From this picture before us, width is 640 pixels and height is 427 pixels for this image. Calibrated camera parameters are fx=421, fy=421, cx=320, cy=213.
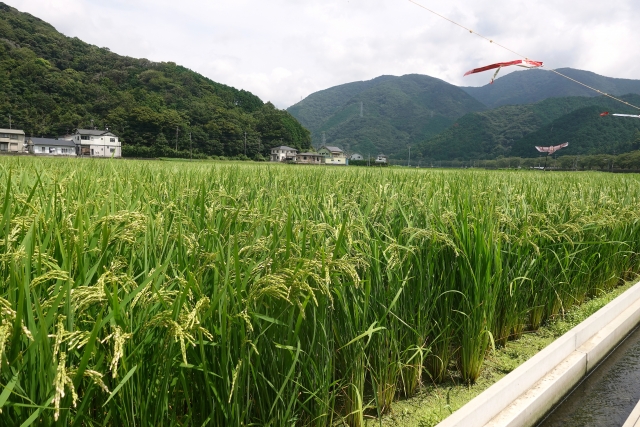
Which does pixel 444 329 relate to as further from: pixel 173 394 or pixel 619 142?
pixel 619 142

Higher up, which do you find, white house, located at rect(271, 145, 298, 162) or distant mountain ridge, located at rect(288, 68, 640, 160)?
distant mountain ridge, located at rect(288, 68, 640, 160)

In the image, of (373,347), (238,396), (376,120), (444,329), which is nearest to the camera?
(238,396)

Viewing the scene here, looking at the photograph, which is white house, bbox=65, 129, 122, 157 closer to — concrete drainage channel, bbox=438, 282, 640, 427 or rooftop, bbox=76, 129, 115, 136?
rooftop, bbox=76, 129, 115, 136

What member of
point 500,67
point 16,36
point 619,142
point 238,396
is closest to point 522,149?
point 619,142

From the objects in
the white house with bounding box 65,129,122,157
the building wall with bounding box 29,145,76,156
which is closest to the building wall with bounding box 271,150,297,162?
the white house with bounding box 65,129,122,157

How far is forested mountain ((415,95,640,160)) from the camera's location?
217 ft

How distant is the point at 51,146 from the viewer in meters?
63.9

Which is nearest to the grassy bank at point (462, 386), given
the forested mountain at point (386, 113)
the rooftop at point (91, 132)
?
the rooftop at point (91, 132)

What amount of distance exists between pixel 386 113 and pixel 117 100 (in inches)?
3876

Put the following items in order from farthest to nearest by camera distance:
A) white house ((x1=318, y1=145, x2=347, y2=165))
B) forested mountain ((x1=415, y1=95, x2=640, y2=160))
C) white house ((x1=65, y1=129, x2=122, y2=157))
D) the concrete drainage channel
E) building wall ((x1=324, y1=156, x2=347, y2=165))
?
white house ((x1=318, y1=145, x2=347, y2=165)) → building wall ((x1=324, y1=156, x2=347, y2=165)) → forested mountain ((x1=415, y1=95, x2=640, y2=160)) → white house ((x1=65, y1=129, x2=122, y2=157)) → the concrete drainage channel

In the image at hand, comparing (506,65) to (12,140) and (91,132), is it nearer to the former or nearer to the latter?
(91,132)

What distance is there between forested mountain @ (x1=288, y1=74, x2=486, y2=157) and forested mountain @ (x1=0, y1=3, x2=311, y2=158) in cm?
4804

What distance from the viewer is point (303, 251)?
154 cm

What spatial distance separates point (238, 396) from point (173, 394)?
9.8 inches
